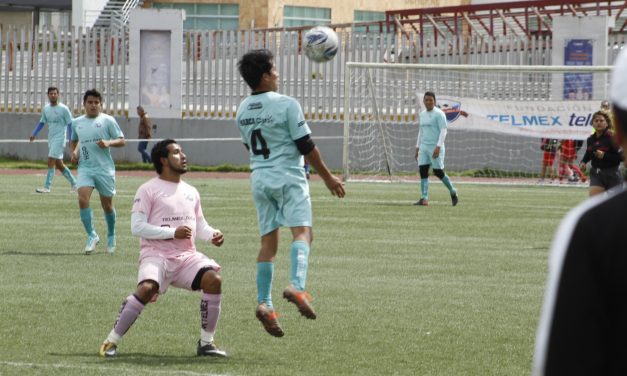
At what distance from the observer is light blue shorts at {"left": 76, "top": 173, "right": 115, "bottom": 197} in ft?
53.6

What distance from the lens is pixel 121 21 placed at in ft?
186

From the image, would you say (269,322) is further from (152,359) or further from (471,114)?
(471,114)

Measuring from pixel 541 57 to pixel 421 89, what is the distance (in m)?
3.29

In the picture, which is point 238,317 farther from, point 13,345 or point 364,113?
point 364,113

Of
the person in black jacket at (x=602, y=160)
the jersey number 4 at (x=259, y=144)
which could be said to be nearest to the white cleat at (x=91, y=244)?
the person in black jacket at (x=602, y=160)

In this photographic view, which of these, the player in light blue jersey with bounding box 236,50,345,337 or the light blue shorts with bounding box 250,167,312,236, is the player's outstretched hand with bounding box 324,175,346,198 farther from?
the light blue shorts with bounding box 250,167,312,236

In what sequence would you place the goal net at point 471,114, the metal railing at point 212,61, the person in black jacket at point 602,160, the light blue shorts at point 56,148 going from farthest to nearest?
the metal railing at point 212,61, the goal net at point 471,114, the light blue shorts at point 56,148, the person in black jacket at point 602,160

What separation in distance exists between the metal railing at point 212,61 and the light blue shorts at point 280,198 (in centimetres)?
2901

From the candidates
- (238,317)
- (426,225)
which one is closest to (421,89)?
(426,225)

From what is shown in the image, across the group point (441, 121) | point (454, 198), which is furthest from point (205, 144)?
point (454, 198)

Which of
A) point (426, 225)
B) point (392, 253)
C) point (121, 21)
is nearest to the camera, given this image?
point (392, 253)

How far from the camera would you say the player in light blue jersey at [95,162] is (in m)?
16.3

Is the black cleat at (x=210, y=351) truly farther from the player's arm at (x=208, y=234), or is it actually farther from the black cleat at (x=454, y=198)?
the black cleat at (x=454, y=198)

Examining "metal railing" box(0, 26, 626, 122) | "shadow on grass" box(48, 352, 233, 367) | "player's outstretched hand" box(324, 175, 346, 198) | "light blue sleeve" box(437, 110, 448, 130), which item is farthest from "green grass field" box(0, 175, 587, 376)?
"metal railing" box(0, 26, 626, 122)
